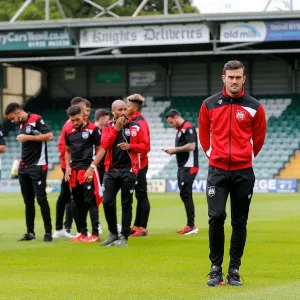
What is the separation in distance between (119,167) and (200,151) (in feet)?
82.4

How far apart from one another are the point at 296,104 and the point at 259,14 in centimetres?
806

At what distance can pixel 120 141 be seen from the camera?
1346cm

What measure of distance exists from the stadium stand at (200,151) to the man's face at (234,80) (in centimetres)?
2683

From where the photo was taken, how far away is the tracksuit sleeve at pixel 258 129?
363 inches

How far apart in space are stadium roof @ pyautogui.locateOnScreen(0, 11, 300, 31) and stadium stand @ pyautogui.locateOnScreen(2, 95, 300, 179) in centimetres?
662

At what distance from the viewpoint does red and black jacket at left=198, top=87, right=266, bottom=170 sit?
30.0 feet

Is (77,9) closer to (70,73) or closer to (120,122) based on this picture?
(70,73)

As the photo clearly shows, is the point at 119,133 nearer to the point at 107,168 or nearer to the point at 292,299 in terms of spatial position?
the point at 107,168

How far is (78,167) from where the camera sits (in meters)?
14.2

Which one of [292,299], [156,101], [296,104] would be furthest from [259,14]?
[292,299]

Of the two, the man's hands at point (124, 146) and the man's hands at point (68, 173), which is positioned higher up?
the man's hands at point (124, 146)

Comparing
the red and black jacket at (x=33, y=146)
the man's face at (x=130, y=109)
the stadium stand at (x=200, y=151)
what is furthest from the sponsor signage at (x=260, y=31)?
the red and black jacket at (x=33, y=146)

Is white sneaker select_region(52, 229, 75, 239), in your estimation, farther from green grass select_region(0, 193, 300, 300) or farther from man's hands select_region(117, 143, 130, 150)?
man's hands select_region(117, 143, 130, 150)

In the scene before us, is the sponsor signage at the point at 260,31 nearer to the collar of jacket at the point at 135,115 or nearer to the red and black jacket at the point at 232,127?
the collar of jacket at the point at 135,115
